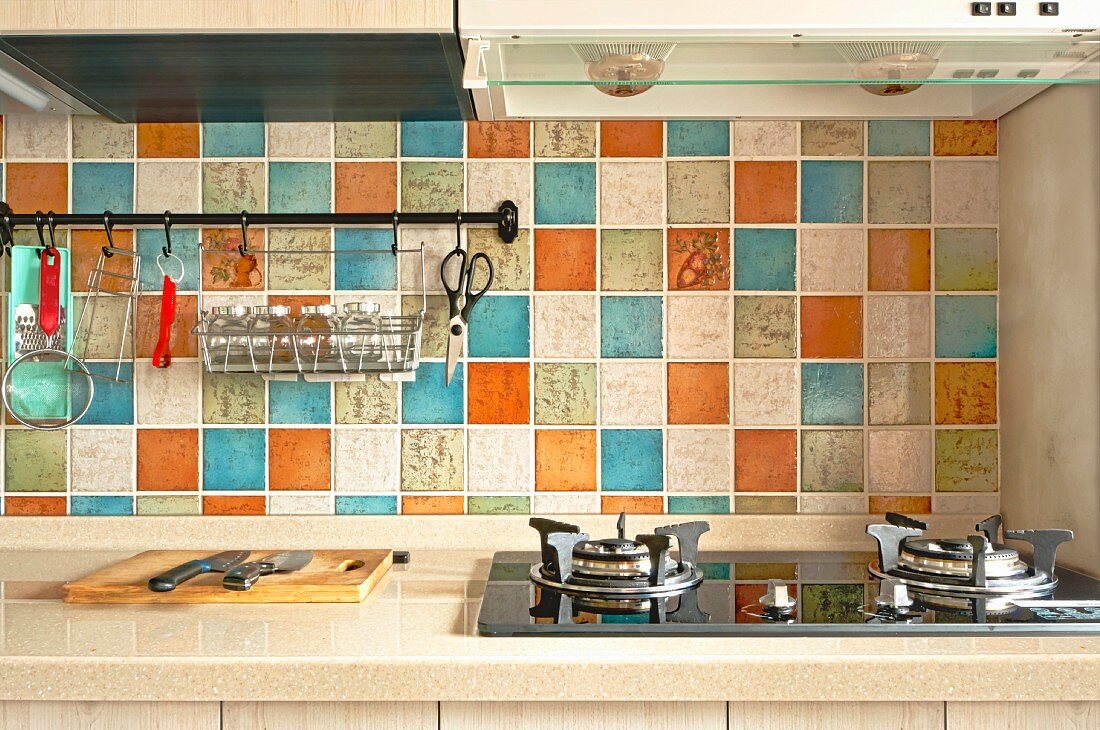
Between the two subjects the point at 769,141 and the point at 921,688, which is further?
the point at 769,141

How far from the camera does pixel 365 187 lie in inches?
66.9

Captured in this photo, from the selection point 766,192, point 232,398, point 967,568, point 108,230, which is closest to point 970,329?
point 766,192

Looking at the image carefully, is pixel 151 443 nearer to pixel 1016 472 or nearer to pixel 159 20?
pixel 159 20

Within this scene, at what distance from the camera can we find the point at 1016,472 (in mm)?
1641

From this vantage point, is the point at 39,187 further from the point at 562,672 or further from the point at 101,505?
the point at 562,672

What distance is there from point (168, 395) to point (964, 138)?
1508 millimetres

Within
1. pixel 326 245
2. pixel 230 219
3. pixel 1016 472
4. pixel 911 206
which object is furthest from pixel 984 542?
pixel 230 219

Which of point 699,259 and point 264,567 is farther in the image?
point 699,259

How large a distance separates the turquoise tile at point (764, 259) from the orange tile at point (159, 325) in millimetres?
987

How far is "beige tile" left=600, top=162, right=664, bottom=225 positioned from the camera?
1692mm

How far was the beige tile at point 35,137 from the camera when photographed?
1697mm

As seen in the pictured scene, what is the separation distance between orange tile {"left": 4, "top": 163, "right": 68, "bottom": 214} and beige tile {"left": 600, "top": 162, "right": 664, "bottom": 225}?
98 centimetres

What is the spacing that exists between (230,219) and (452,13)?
0.62m

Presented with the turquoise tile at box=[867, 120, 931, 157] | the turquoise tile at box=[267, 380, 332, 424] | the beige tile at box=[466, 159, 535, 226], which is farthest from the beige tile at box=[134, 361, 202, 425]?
the turquoise tile at box=[867, 120, 931, 157]
